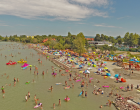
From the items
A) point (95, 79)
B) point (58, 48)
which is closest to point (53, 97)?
point (95, 79)

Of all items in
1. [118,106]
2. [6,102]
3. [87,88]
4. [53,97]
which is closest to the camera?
[118,106]

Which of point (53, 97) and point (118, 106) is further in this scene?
point (53, 97)

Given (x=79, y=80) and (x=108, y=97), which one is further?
(x=79, y=80)

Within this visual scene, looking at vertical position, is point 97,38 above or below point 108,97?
above

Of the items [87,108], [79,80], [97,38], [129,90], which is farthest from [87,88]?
[97,38]

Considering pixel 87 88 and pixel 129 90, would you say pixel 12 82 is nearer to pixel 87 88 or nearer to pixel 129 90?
pixel 87 88

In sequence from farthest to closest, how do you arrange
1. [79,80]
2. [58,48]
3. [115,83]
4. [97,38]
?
[97,38], [58,48], [79,80], [115,83]

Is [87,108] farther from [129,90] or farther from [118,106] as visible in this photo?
[129,90]

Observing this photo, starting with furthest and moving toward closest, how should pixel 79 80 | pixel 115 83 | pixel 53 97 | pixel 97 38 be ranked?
pixel 97 38 < pixel 79 80 < pixel 115 83 < pixel 53 97

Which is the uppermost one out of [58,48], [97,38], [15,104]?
[97,38]
